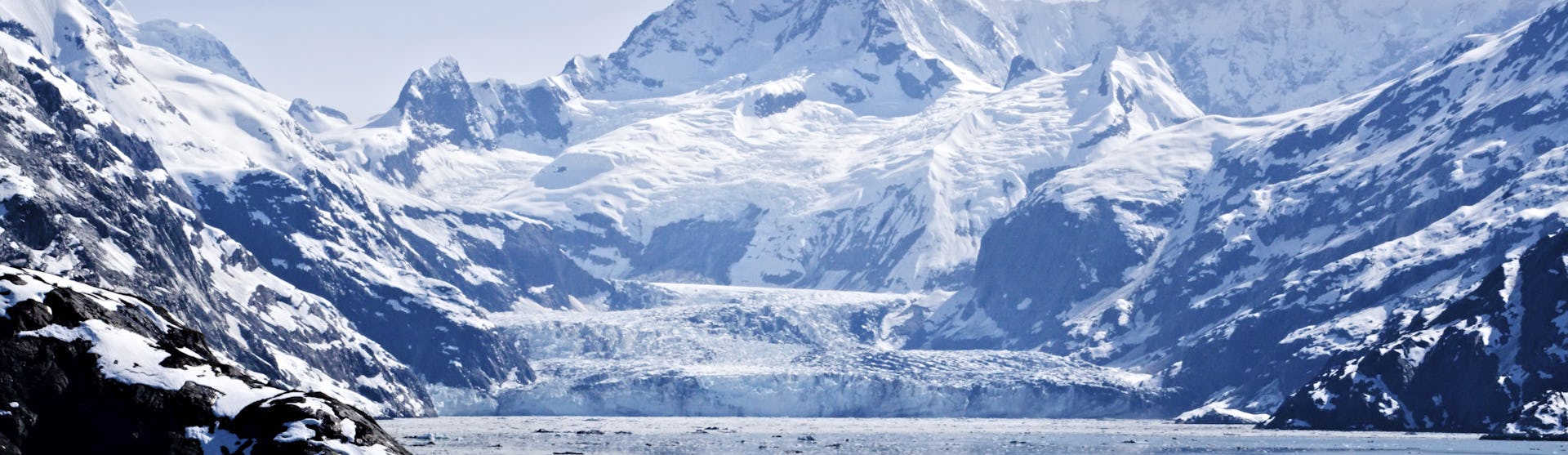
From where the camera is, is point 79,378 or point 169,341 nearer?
point 79,378

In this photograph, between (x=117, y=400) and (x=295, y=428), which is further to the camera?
(x=117, y=400)

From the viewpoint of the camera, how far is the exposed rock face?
9375 cm

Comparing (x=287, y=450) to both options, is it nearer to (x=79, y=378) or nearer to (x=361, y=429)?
(x=361, y=429)

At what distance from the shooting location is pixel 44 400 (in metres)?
94.5

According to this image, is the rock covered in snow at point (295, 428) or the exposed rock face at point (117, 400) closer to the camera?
the rock covered in snow at point (295, 428)

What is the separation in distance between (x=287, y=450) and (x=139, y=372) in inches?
303

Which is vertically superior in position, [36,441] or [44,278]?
[44,278]

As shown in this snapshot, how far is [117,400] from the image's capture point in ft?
311

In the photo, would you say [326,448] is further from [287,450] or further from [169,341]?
[169,341]

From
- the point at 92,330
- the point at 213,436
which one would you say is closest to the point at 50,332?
the point at 92,330

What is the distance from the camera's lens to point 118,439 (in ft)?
311

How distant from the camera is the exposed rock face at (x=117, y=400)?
93.8 meters

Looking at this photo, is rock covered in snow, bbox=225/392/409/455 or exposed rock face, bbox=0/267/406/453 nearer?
rock covered in snow, bbox=225/392/409/455

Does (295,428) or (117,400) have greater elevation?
(117,400)
